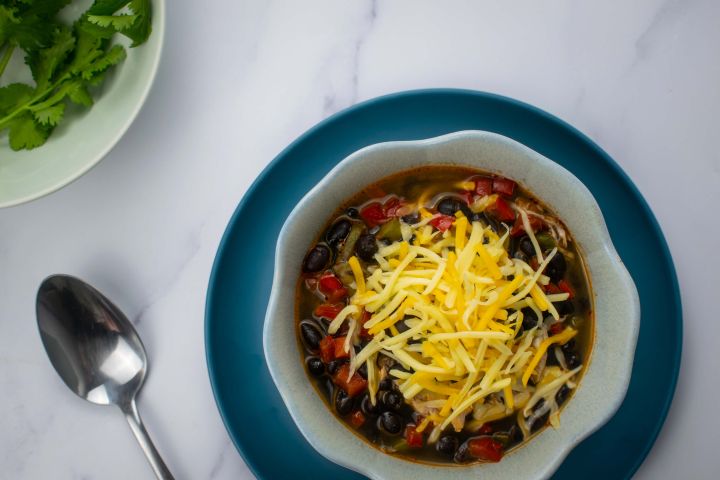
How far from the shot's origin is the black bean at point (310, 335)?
83.4 inches

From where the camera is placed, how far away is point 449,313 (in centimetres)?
189

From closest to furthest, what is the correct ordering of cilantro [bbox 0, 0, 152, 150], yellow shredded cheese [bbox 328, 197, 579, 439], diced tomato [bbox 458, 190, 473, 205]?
yellow shredded cheese [bbox 328, 197, 579, 439]
diced tomato [bbox 458, 190, 473, 205]
cilantro [bbox 0, 0, 152, 150]

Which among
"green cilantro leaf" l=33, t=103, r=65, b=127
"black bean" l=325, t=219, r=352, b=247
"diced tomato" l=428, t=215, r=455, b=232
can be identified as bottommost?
"green cilantro leaf" l=33, t=103, r=65, b=127

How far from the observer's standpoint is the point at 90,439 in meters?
2.44

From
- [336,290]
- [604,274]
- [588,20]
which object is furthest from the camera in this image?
[588,20]

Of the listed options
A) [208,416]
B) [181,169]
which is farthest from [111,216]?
[208,416]

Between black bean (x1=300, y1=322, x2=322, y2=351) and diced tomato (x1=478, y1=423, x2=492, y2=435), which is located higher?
diced tomato (x1=478, y1=423, x2=492, y2=435)

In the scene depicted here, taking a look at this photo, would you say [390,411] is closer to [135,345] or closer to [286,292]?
[286,292]

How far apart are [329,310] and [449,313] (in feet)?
1.34

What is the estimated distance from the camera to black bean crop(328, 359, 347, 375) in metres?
2.10

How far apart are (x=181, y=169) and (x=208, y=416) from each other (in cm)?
85

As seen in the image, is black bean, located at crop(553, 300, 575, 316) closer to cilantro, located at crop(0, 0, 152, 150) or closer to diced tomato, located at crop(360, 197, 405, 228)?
diced tomato, located at crop(360, 197, 405, 228)

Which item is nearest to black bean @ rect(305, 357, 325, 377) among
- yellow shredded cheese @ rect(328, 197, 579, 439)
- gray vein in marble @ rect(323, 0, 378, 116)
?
yellow shredded cheese @ rect(328, 197, 579, 439)

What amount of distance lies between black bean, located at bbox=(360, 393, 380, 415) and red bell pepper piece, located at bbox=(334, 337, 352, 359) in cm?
15
